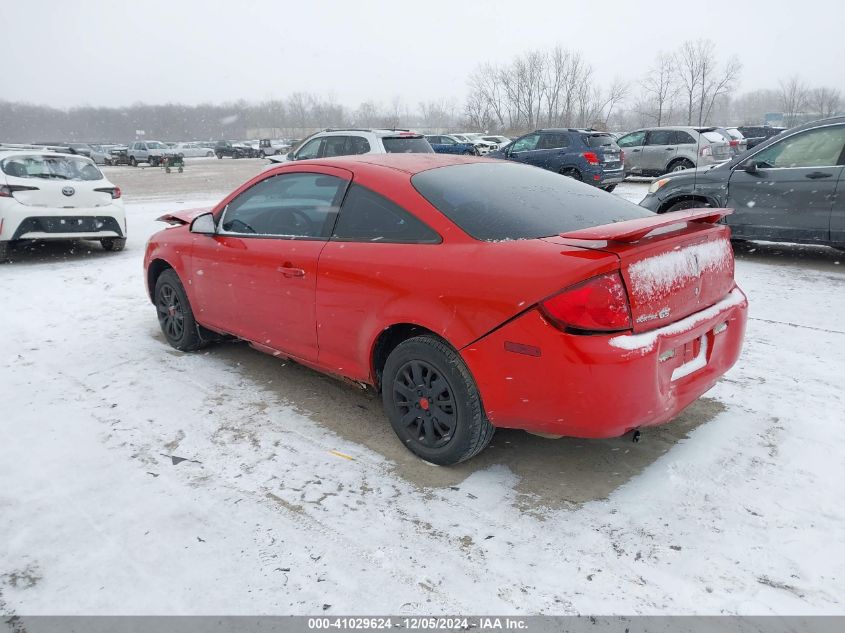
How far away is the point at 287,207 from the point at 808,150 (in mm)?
6444

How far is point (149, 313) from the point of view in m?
6.14

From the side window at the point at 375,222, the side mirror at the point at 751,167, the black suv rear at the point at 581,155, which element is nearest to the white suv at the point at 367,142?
the side mirror at the point at 751,167

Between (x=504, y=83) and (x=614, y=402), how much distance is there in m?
76.9

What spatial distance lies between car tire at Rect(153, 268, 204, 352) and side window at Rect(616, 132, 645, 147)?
56.5 feet

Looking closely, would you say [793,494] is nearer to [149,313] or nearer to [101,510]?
[101,510]

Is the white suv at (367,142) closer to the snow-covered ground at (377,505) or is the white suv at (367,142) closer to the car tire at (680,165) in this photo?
the snow-covered ground at (377,505)

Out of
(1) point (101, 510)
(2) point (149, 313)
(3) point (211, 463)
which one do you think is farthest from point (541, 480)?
(2) point (149, 313)

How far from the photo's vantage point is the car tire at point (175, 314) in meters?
4.83

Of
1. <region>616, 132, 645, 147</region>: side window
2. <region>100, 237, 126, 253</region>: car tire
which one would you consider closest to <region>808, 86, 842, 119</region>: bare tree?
<region>616, 132, 645, 147</region>: side window

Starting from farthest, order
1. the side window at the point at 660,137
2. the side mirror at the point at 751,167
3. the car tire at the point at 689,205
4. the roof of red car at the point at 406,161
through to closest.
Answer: the side window at the point at 660,137
the car tire at the point at 689,205
the side mirror at the point at 751,167
the roof of red car at the point at 406,161

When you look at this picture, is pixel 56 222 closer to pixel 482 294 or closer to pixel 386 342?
pixel 386 342

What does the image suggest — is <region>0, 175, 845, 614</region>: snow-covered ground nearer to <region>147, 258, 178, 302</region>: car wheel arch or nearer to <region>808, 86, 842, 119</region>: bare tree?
<region>147, 258, 178, 302</region>: car wheel arch

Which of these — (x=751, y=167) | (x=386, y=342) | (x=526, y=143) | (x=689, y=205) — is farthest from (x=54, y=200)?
(x=526, y=143)

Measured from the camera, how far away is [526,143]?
1720cm
